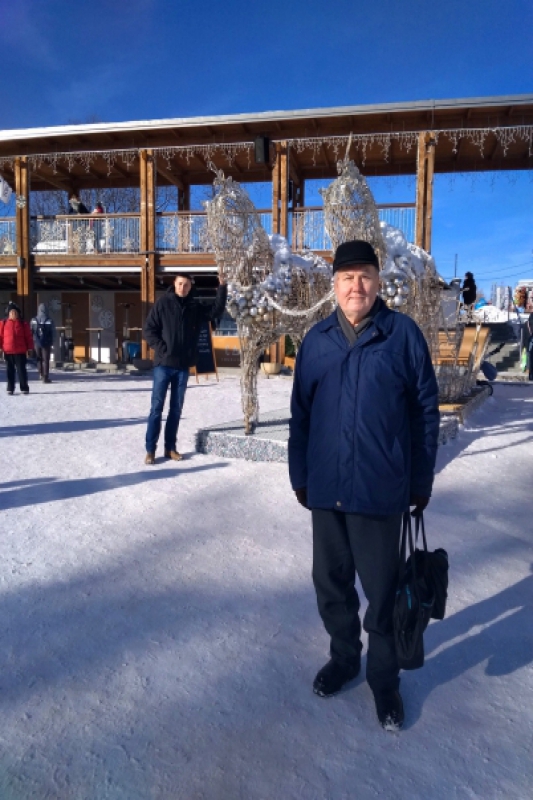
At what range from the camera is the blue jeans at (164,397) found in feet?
17.2

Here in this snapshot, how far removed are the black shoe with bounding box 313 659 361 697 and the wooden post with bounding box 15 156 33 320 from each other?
16.6 m

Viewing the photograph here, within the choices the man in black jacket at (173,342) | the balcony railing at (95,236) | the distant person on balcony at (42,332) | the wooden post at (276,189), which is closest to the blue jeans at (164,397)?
the man in black jacket at (173,342)

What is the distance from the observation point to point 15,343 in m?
10.1

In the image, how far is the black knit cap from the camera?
80.7 inches

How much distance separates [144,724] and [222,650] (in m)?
0.51

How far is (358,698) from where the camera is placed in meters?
2.16

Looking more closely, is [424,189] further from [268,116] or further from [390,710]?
[390,710]

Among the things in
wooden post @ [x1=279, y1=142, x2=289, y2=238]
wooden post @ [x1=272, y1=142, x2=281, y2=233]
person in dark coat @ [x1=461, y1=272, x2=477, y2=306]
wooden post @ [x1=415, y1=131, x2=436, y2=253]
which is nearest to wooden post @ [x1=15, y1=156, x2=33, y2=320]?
wooden post @ [x1=272, y1=142, x2=281, y2=233]

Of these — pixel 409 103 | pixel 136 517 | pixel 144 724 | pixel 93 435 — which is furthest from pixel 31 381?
pixel 144 724

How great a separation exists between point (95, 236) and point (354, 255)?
15998 mm

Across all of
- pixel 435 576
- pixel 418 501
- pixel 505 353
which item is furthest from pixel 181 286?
pixel 505 353

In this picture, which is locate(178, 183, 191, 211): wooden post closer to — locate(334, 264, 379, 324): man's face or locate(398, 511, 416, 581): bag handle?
locate(334, 264, 379, 324): man's face

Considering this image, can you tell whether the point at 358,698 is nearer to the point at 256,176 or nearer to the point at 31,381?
the point at 31,381

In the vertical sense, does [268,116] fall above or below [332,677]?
above
